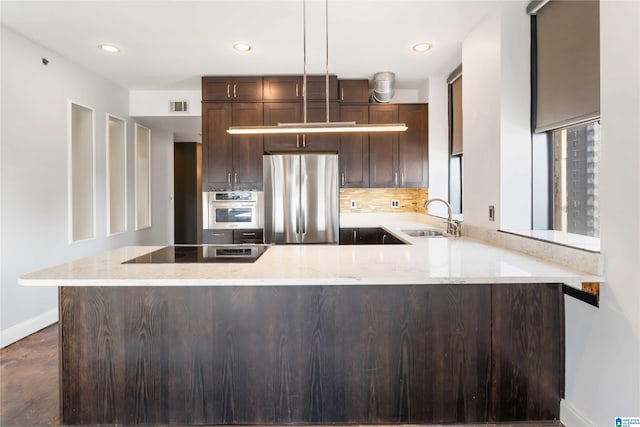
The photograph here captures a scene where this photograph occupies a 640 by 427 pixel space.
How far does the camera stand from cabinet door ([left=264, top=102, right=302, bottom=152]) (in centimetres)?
418

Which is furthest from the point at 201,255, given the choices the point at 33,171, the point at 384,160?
the point at 384,160

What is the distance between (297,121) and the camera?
13.7ft

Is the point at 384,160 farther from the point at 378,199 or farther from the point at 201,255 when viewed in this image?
the point at 201,255

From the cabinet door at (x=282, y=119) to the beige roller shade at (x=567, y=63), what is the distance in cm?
246

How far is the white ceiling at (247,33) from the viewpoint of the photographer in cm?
262

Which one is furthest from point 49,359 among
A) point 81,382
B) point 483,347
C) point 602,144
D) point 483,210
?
point 602,144

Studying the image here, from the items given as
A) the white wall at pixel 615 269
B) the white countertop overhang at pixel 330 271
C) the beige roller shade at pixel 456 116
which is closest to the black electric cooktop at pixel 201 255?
the white countertop overhang at pixel 330 271

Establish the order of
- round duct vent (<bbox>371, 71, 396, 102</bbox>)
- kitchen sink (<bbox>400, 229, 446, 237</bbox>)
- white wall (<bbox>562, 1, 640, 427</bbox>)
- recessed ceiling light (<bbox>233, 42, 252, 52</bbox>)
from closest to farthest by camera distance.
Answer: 1. white wall (<bbox>562, 1, 640, 427</bbox>)
2. recessed ceiling light (<bbox>233, 42, 252, 52</bbox>)
3. kitchen sink (<bbox>400, 229, 446, 237</bbox>)
4. round duct vent (<bbox>371, 71, 396, 102</bbox>)

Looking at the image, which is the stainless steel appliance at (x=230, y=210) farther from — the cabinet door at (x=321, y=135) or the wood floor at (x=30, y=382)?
the wood floor at (x=30, y=382)

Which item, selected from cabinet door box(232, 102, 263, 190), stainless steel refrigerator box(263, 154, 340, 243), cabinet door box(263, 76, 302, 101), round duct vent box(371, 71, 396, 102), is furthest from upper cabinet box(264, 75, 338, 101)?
stainless steel refrigerator box(263, 154, 340, 243)

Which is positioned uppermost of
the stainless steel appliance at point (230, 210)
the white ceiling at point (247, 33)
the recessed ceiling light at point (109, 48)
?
the recessed ceiling light at point (109, 48)

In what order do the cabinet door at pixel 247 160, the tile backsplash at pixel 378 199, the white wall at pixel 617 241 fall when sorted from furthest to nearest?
the tile backsplash at pixel 378 199
the cabinet door at pixel 247 160
the white wall at pixel 617 241

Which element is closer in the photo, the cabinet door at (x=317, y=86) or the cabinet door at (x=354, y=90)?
the cabinet door at (x=317, y=86)

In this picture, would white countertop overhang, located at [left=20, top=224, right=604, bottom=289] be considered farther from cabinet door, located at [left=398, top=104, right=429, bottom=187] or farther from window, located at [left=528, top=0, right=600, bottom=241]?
cabinet door, located at [left=398, top=104, right=429, bottom=187]
